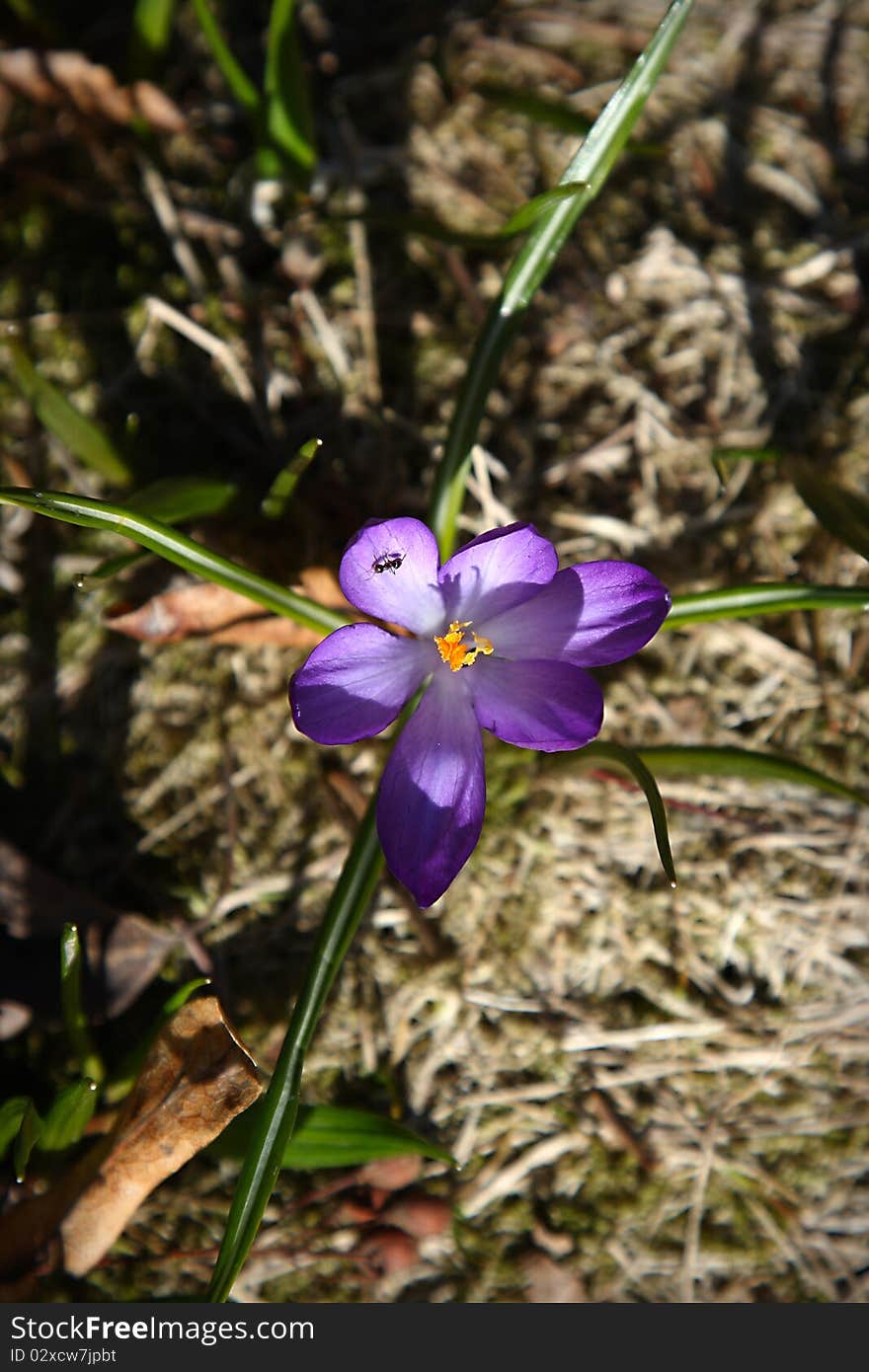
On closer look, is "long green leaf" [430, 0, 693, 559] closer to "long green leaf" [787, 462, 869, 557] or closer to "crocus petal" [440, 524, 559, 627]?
"crocus petal" [440, 524, 559, 627]

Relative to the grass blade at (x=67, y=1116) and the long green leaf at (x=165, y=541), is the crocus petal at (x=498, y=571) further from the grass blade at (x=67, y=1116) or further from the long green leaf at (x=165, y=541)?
the grass blade at (x=67, y=1116)

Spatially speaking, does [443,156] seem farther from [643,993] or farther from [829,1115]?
[829,1115]

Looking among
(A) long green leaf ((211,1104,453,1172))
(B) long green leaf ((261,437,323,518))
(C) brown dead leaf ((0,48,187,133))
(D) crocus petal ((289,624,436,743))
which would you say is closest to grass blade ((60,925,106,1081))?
(A) long green leaf ((211,1104,453,1172))

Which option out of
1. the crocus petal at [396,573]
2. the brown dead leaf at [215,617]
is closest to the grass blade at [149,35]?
the brown dead leaf at [215,617]

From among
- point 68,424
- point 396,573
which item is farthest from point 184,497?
point 396,573

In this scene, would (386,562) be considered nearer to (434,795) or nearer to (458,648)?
(458,648)

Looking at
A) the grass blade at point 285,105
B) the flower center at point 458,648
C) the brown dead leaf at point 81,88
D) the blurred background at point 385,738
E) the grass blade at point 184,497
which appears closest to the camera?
the flower center at point 458,648

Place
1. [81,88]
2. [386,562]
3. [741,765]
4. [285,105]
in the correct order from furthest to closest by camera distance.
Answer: [81,88]
[285,105]
[741,765]
[386,562]
